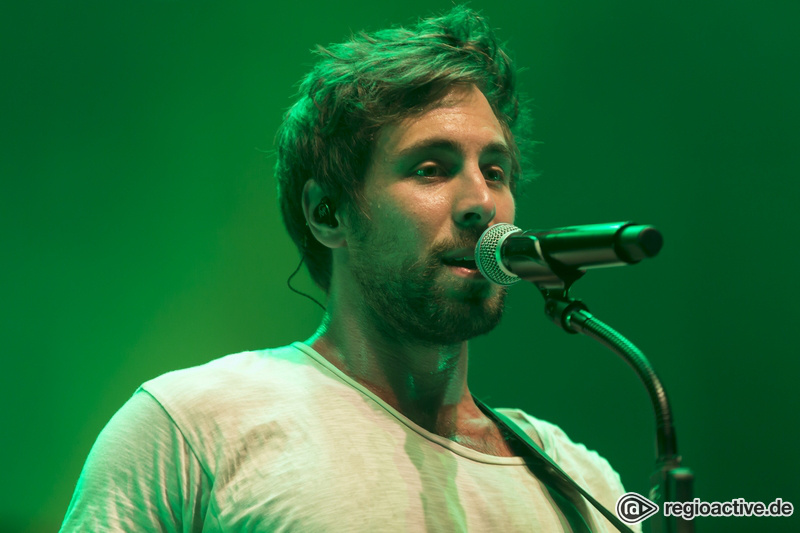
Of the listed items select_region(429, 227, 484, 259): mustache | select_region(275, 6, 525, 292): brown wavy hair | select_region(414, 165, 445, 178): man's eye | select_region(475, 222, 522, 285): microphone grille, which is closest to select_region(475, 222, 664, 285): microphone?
select_region(475, 222, 522, 285): microphone grille

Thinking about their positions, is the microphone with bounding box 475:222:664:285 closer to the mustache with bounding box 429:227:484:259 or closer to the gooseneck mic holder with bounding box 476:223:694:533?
the gooseneck mic holder with bounding box 476:223:694:533

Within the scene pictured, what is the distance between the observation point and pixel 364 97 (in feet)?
5.48

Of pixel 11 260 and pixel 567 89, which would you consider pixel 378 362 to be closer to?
pixel 11 260

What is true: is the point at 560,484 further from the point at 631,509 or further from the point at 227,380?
the point at 227,380

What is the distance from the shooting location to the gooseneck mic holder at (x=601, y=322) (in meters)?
0.84

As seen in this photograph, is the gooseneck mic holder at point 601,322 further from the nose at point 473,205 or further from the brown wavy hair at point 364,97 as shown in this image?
the brown wavy hair at point 364,97

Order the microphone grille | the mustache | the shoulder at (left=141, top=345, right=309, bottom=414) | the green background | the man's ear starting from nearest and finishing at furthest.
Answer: the microphone grille, the shoulder at (left=141, top=345, right=309, bottom=414), the mustache, the man's ear, the green background

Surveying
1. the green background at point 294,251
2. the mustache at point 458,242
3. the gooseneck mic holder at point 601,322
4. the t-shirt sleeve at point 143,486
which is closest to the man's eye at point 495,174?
the mustache at point 458,242

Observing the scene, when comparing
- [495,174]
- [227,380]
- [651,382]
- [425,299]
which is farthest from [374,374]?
[651,382]

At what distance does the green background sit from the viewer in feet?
5.91

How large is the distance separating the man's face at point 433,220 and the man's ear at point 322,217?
0.21 feet

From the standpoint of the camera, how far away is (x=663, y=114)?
2.40 m

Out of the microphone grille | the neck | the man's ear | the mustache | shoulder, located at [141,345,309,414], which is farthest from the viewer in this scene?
the man's ear

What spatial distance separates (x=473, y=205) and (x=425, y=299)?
22cm
